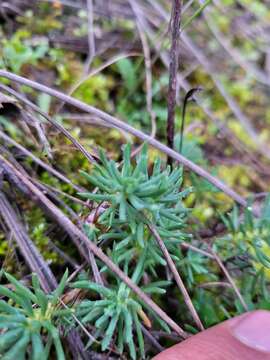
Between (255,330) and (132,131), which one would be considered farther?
(132,131)

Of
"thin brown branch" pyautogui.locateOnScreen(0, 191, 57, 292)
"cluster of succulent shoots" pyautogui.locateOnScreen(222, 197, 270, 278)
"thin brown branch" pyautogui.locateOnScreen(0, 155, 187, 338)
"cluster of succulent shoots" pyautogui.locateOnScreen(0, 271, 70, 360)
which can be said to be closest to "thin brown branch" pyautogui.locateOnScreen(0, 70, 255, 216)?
"cluster of succulent shoots" pyautogui.locateOnScreen(222, 197, 270, 278)

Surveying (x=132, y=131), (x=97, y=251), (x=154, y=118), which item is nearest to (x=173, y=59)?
(x=132, y=131)

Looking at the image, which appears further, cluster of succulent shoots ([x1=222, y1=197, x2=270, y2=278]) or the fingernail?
cluster of succulent shoots ([x1=222, y1=197, x2=270, y2=278])

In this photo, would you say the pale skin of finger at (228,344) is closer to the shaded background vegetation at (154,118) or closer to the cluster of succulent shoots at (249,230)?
the shaded background vegetation at (154,118)

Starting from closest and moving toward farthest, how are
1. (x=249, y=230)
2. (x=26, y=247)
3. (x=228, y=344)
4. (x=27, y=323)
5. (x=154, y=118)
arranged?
(x=27, y=323) → (x=228, y=344) → (x=26, y=247) → (x=249, y=230) → (x=154, y=118)

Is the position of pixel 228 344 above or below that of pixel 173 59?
below

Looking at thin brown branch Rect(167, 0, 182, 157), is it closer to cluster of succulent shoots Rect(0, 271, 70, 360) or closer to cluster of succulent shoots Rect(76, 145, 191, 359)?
cluster of succulent shoots Rect(76, 145, 191, 359)

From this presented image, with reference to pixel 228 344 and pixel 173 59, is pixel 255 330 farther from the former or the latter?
pixel 173 59

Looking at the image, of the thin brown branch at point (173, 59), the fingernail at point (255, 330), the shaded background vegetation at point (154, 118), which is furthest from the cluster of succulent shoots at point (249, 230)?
the thin brown branch at point (173, 59)

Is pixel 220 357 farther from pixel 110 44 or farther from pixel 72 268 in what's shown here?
pixel 110 44
